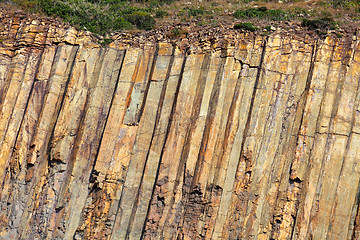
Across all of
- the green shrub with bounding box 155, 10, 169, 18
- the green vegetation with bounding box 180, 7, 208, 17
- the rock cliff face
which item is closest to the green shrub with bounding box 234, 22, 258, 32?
the rock cliff face

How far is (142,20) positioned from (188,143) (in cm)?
768

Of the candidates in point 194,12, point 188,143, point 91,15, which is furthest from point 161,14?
point 188,143

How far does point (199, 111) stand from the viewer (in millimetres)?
17344

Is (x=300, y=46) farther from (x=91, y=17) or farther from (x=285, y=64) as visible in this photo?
(x=91, y=17)

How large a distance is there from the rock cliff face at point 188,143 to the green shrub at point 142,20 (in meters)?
2.76

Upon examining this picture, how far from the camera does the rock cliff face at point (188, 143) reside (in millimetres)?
16109

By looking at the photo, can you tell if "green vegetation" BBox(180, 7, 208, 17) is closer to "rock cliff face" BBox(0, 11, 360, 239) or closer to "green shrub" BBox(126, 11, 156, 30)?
"green shrub" BBox(126, 11, 156, 30)

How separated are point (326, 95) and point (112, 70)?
850 centimetres

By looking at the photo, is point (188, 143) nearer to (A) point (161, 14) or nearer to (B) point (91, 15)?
(A) point (161, 14)

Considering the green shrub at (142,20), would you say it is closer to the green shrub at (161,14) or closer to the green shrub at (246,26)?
the green shrub at (161,14)

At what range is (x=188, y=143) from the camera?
16953mm

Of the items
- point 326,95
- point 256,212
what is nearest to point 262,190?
point 256,212

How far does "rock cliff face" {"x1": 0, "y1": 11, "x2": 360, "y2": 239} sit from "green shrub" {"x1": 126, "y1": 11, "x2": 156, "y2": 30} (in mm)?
2762

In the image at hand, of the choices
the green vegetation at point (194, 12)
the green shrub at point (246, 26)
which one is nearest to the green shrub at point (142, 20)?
the green vegetation at point (194, 12)
